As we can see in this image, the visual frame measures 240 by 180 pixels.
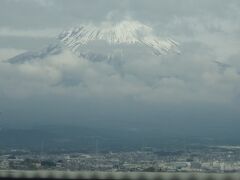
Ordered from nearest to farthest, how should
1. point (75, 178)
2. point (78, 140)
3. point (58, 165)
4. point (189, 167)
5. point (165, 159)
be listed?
point (75, 178)
point (189, 167)
point (58, 165)
point (165, 159)
point (78, 140)

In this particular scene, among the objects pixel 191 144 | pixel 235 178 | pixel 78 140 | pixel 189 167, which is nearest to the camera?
pixel 235 178

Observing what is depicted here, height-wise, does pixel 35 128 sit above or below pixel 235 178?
above

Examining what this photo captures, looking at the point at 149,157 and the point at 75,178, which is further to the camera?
the point at 149,157

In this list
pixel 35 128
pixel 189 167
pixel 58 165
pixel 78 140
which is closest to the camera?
pixel 189 167

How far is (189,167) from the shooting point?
43.0 metres

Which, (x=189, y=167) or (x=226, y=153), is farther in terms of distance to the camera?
(x=226, y=153)

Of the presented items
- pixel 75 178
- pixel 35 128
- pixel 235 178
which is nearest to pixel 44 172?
pixel 75 178

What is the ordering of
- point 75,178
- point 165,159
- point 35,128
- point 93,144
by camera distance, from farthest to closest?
1. point 35,128
2. point 93,144
3. point 165,159
4. point 75,178

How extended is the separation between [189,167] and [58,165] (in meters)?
7.98

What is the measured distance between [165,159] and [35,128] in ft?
121

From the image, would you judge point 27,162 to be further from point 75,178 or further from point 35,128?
point 35,128

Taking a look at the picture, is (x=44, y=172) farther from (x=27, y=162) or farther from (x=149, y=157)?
(x=149, y=157)

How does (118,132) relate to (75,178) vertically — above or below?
above

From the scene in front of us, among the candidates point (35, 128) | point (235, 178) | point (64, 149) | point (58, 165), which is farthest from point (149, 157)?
point (35, 128)
